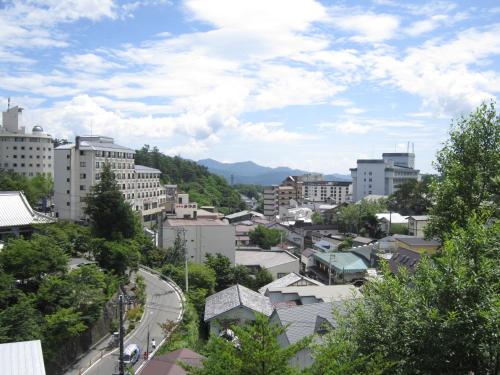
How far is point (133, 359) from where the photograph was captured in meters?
17.9

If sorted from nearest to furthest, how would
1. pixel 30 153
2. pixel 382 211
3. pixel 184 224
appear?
pixel 184 224 < pixel 382 211 < pixel 30 153

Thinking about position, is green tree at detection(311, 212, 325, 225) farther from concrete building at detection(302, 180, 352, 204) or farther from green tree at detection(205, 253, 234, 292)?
concrete building at detection(302, 180, 352, 204)

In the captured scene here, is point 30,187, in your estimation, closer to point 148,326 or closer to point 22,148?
point 22,148

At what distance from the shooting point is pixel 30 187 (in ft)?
153

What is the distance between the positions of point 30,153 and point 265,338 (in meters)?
66.5

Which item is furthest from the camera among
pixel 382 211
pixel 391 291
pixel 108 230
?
pixel 382 211

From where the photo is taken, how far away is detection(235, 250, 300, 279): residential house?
35906 millimetres

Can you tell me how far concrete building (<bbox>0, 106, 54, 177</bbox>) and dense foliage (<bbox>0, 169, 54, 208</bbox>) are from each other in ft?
35.7

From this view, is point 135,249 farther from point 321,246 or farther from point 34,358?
point 321,246

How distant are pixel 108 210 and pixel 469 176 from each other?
60.6 feet

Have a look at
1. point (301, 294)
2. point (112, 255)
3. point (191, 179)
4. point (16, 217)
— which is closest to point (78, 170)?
point (16, 217)

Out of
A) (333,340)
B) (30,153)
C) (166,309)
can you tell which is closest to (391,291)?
(333,340)

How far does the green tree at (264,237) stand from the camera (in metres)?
51.0

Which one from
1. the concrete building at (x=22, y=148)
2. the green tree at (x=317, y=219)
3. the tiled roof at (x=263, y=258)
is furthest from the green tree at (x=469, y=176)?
the concrete building at (x=22, y=148)
